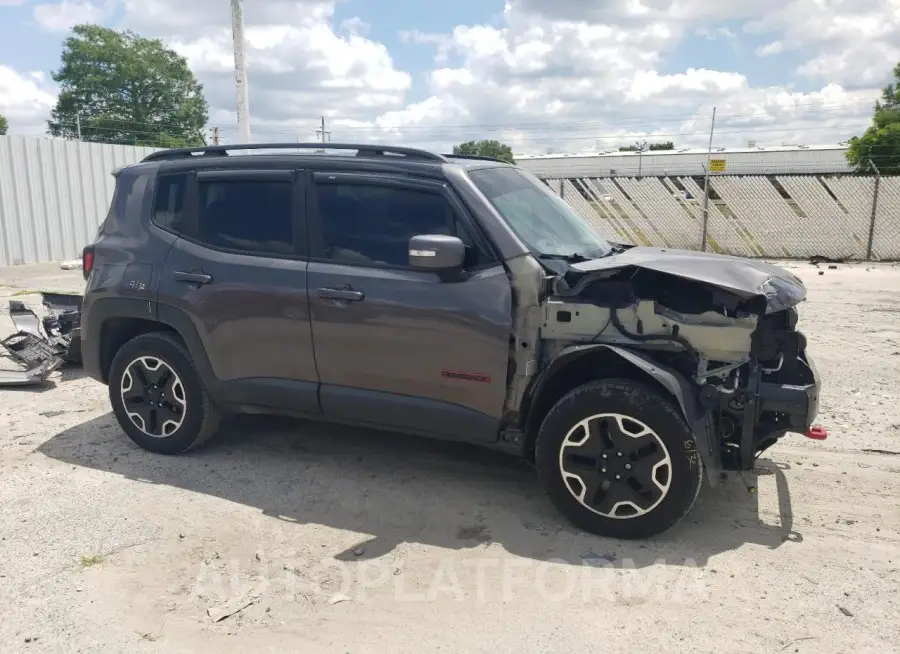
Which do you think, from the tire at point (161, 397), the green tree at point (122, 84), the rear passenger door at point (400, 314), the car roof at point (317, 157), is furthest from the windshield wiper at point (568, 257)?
the green tree at point (122, 84)

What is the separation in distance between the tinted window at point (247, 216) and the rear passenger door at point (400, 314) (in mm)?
216

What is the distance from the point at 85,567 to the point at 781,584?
3.31m

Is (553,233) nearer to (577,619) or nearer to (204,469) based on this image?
(577,619)

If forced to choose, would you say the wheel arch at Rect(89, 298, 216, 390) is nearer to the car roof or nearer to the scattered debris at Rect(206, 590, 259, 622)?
the car roof

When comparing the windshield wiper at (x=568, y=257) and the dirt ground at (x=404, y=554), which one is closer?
the dirt ground at (x=404, y=554)

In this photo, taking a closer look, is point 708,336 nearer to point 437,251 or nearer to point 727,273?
point 727,273

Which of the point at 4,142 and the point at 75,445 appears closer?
the point at 75,445

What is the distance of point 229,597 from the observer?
130 inches

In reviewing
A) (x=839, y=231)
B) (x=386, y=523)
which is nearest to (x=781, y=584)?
(x=386, y=523)

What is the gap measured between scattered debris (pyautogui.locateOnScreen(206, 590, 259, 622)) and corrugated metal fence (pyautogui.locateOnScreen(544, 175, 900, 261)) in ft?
43.1

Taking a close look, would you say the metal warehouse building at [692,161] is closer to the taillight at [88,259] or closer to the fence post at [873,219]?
the fence post at [873,219]

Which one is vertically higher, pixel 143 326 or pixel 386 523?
pixel 143 326

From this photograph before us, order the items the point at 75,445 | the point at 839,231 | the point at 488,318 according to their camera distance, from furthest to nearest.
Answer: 1. the point at 839,231
2. the point at 75,445
3. the point at 488,318

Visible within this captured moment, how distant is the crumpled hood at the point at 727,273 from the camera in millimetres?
3570
